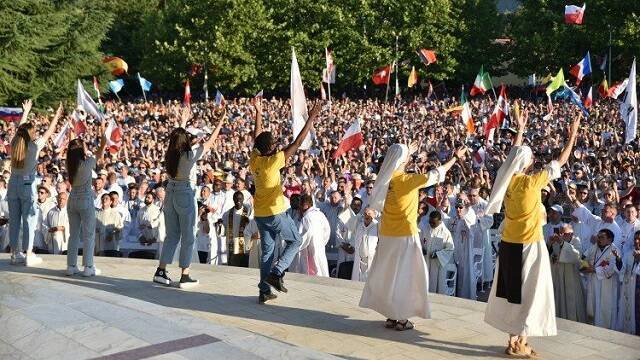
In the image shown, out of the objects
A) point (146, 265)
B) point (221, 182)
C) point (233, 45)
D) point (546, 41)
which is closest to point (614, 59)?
point (546, 41)

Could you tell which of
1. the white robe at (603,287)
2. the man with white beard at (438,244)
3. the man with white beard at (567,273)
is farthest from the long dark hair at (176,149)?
the white robe at (603,287)

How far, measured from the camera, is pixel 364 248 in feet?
35.5

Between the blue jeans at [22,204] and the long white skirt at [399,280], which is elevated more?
the blue jeans at [22,204]

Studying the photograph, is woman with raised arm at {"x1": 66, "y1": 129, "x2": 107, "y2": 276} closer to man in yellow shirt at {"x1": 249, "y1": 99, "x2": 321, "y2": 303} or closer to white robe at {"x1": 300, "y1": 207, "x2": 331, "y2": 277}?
man in yellow shirt at {"x1": 249, "y1": 99, "x2": 321, "y2": 303}

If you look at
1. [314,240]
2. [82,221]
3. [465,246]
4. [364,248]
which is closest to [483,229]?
[465,246]

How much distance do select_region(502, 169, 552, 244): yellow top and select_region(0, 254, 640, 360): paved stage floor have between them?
3.22ft

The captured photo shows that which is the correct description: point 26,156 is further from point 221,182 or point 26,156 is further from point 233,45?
point 233,45

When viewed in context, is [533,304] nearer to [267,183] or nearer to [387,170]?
[387,170]

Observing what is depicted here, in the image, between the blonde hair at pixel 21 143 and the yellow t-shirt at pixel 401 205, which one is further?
the blonde hair at pixel 21 143

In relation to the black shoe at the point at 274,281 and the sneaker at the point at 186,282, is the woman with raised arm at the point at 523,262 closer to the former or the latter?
the black shoe at the point at 274,281

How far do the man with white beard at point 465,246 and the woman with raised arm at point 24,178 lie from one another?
19.9ft

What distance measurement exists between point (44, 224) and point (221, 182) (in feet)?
10.4

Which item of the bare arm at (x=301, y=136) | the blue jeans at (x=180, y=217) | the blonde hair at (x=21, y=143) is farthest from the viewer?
the blonde hair at (x=21, y=143)

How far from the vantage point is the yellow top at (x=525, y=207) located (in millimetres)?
6477
